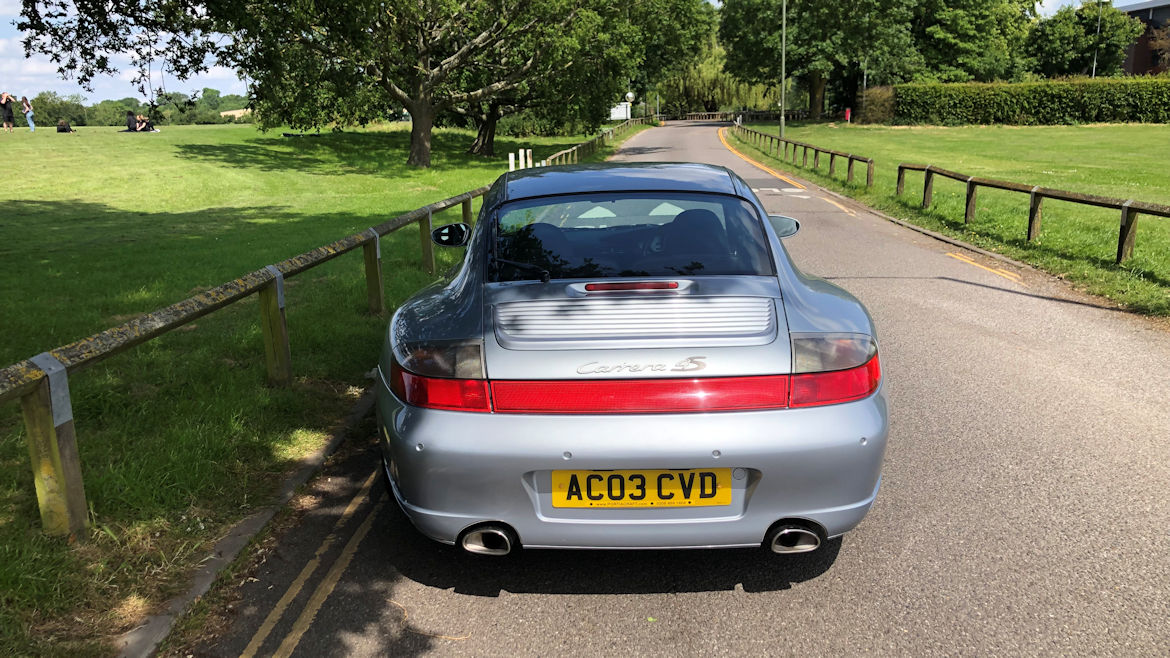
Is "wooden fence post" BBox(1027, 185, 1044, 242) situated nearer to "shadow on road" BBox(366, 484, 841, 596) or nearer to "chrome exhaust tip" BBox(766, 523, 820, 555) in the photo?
"shadow on road" BBox(366, 484, 841, 596)

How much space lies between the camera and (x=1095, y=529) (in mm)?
3713

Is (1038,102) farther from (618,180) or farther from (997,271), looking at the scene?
(618,180)

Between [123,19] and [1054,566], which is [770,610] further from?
[123,19]

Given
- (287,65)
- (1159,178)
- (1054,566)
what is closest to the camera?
(1054,566)

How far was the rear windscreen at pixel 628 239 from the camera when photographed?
350 centimetres

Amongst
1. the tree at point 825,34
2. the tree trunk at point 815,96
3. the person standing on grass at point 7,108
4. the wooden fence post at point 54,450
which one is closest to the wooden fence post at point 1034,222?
the wooden fence post at point 54,450

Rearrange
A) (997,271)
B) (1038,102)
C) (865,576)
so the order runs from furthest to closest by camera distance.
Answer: (1038,102), (997,271), (865,576)

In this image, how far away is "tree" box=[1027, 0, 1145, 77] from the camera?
3253 inches

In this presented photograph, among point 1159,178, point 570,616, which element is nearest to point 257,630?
point 570,616

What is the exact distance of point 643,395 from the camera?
291 centimetres

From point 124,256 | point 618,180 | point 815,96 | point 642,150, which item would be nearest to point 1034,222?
point 618,180

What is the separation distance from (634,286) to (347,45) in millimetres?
16327

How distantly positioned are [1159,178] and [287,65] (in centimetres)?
2389

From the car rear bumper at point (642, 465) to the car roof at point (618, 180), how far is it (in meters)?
1.38
